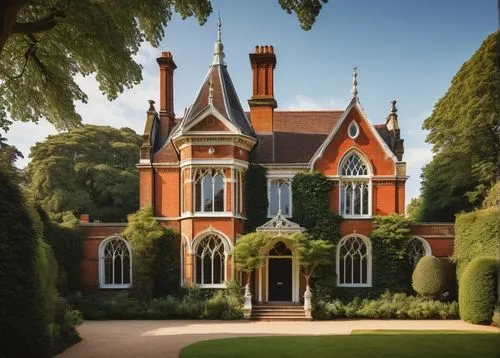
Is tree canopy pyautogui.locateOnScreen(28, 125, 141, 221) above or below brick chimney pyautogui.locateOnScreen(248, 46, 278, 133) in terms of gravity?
below

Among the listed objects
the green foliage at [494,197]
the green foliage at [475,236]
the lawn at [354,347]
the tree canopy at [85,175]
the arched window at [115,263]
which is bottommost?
the lawn at [354,347]

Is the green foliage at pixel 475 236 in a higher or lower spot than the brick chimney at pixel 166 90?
lower

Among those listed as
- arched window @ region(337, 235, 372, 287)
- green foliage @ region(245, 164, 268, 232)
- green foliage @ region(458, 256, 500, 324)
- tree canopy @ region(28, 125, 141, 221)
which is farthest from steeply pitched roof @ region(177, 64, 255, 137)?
tree canopy @ region(28, 125, 141, 221)

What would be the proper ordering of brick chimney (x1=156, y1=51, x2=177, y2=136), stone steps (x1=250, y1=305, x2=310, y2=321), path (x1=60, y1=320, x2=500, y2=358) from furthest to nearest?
brick chimney (x1=156, y1=51, x2=177, y2=136) < stone steps (x1=250, y1=305, x2=310, y2=321) < path (x1=60, y1=320, x2=500, y2=358)

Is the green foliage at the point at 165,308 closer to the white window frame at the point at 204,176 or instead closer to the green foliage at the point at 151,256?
the green foliage at the point at 151,256

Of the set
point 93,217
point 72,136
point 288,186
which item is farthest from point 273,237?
point 72,136

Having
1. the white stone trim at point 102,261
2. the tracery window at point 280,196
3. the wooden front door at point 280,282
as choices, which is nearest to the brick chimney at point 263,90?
the tracery window at point 280,196

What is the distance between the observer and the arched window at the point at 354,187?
26.1m

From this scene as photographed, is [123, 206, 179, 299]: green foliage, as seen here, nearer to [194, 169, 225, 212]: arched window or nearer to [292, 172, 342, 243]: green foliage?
[194, 169, 225, 212]: arched window

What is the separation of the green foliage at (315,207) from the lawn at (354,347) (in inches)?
403

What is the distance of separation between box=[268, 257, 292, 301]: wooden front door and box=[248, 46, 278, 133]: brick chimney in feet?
25.2

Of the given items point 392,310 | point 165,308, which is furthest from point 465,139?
point 165,308

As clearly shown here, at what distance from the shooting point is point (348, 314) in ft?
75.6

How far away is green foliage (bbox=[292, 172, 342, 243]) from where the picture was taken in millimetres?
25453
